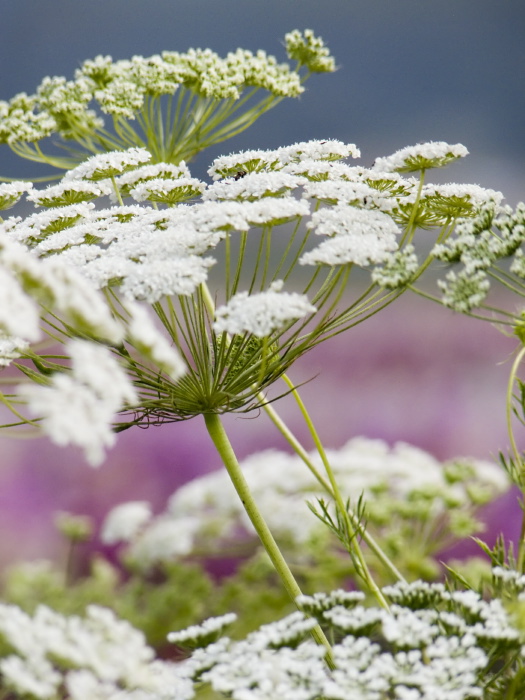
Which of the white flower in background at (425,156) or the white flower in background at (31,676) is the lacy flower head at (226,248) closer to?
the white flower in background at (425,156)

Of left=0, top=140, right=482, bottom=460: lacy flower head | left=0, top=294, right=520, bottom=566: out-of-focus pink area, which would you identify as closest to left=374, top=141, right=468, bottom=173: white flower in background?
left=0, top=140, right=482, bottom=460: lacy flower head

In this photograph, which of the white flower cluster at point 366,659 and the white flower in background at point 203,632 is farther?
the white flower in background at point 203,632

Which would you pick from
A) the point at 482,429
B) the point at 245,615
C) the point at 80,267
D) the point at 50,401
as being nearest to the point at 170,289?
the point at 80,267

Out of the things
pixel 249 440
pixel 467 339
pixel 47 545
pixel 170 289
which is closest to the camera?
pixel 170 289

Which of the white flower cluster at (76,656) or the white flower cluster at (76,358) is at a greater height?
the white flower cluster at (76,358)

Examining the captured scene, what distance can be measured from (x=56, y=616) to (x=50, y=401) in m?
0.22

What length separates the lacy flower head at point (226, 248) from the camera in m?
0.93

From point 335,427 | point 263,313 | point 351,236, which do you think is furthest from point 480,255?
point 335,427

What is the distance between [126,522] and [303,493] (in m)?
0.53

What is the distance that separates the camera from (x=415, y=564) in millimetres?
1517

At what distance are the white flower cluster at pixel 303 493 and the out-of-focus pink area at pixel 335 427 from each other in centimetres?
82

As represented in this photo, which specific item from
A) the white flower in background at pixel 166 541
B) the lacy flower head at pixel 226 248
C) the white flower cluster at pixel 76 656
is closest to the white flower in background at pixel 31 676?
the white flower cluster at pixel 76 656

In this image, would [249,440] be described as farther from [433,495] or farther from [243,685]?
[243,685]

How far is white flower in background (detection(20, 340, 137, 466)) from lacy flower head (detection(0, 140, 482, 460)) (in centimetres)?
19
